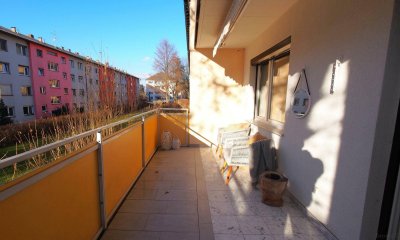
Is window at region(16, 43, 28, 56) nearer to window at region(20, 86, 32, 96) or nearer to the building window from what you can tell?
the building window

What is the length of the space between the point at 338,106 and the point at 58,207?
2.35 metres

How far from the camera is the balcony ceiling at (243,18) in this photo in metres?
2.56

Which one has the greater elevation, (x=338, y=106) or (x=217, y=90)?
(x=217, y=90)

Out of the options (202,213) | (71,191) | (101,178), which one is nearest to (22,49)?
(101,178)

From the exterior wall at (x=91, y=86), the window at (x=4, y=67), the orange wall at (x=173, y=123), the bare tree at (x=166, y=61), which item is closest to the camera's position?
the exterior wall at (x=91, y=86)

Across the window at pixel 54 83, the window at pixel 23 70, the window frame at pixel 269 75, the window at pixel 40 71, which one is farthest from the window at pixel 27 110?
the window frame at pixel 269 75

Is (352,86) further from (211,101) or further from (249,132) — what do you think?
(211,101)

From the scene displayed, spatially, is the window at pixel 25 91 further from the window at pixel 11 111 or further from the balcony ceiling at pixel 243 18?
the balcony ceiling at pixel 243 18

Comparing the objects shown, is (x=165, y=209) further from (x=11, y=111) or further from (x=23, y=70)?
(x=23, y=70)

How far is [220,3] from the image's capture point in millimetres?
2604

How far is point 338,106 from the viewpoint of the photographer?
1773mm

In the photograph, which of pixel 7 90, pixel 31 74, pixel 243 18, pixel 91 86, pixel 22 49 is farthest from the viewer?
pixel 31 74

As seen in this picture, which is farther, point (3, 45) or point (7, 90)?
point (7, 90)

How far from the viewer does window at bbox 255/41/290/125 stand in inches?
127
